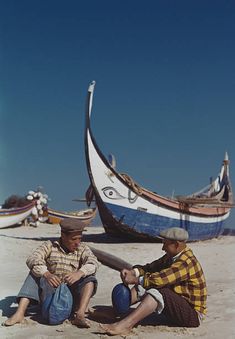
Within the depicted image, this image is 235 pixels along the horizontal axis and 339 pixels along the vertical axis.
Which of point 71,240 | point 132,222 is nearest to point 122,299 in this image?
point 71,240

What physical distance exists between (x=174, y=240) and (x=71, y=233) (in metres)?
0.86

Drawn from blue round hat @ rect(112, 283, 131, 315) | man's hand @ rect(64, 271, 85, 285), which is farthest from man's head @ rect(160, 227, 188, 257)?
man's hand @ rect(64, 271, 85, 285)

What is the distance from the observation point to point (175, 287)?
12.3 feet

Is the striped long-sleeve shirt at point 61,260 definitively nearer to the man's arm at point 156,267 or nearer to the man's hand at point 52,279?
the man's hand at point 52,279

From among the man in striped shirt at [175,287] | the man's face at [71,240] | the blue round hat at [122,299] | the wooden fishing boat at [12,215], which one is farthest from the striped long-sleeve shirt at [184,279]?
the wooden fishing boat at [12,215]

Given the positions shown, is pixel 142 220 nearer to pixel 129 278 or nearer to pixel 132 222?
pixel 132 222

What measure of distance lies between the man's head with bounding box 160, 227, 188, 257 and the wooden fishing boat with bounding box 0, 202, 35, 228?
1341 cm

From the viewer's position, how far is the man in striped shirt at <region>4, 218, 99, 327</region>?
374 centimetres

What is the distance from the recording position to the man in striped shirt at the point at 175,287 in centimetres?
365

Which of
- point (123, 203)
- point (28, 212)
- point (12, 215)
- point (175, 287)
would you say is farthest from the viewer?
point (28, 212)

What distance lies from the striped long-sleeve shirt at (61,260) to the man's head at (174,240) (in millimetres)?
644

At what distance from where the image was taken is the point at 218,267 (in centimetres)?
749

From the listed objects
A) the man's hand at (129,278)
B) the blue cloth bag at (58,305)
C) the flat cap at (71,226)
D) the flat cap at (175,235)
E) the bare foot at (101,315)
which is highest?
the flat cap at (71,226)

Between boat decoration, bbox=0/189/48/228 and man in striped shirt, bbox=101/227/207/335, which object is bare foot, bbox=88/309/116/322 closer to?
man in striped shirt, bbox=101/227/207/335
